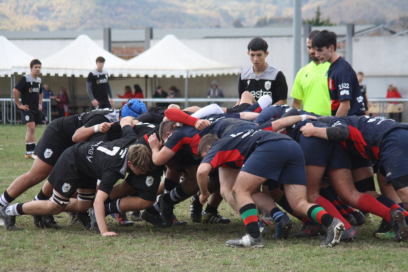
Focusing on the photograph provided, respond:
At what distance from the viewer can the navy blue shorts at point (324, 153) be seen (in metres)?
4.97

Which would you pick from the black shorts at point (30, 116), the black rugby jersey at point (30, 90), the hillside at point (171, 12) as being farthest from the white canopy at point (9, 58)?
the hillside at point (171, 12)

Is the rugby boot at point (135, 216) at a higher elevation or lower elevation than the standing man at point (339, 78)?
lower

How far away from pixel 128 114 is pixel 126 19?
94.2 m

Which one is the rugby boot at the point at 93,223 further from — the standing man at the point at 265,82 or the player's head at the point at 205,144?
the standing man at the point at 265,82

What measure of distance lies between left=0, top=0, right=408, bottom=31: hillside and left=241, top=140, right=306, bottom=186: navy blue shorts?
42.6 m

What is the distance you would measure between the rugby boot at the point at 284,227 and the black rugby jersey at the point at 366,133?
0.86 metres

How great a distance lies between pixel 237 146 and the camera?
484 cm

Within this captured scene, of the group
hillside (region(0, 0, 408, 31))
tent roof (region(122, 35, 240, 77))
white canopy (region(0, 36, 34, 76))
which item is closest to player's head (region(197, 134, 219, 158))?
tent roof (region(122, 35, 240, 77))

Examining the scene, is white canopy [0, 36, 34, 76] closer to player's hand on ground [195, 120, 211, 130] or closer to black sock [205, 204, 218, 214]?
black sock [205, 204, 218, 214]

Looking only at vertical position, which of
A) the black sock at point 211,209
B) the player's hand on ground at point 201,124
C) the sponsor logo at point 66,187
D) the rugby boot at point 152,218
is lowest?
the rugby boot at point 152,218

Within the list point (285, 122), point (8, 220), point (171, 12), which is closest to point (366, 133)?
point (285, 122)

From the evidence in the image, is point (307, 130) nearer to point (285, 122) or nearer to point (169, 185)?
point (285, 122)

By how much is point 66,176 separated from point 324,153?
251 centimetres

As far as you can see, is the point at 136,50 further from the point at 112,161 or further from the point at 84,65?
the point at 112,161
